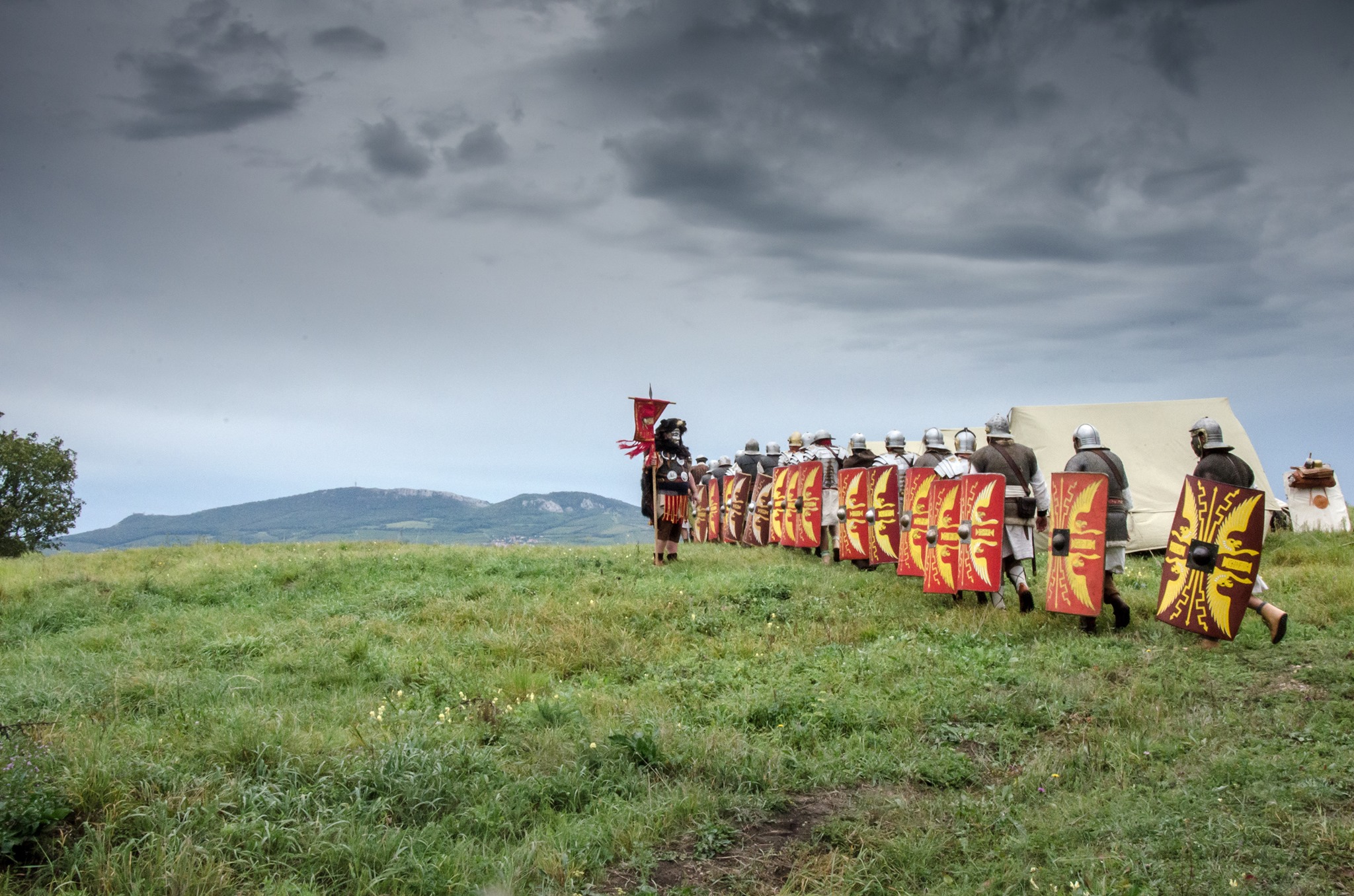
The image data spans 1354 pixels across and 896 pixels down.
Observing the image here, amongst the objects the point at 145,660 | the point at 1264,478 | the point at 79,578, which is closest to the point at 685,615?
the point at 145,660

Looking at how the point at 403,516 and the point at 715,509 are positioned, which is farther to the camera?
the point at 403,516

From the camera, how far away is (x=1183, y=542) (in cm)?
855

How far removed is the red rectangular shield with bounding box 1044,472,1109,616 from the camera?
9211 mm

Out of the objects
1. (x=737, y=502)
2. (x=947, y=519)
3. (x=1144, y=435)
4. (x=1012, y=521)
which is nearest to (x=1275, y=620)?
(x=1012, y=521)

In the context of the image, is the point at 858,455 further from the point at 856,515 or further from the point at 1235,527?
the point at 1235,527

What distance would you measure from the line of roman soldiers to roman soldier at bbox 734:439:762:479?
3.37 m

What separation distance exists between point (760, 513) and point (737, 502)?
1449mm

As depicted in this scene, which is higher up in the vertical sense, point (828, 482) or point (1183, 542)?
point (828, 482)

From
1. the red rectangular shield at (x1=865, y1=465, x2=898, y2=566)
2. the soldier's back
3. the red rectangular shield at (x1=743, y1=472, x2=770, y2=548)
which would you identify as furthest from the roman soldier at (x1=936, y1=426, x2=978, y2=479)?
the red rectangular shield at (x1=743, y1=472, x2=770, y2=548)

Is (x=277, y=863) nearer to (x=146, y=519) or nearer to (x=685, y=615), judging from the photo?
(x=685, y=615)

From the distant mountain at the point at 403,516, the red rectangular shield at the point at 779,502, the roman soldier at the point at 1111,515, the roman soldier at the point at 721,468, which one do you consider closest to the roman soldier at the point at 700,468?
the roman soldier at the point at 721,468

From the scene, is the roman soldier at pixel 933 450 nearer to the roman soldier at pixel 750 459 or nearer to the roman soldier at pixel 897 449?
the roman soldier at pixel 897 449

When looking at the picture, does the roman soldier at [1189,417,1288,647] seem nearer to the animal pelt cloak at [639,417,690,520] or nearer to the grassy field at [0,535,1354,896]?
the grassy field at [0,535,1354,896]

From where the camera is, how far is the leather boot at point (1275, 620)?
26.8 feet
